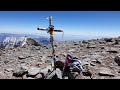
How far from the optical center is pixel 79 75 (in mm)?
8625
